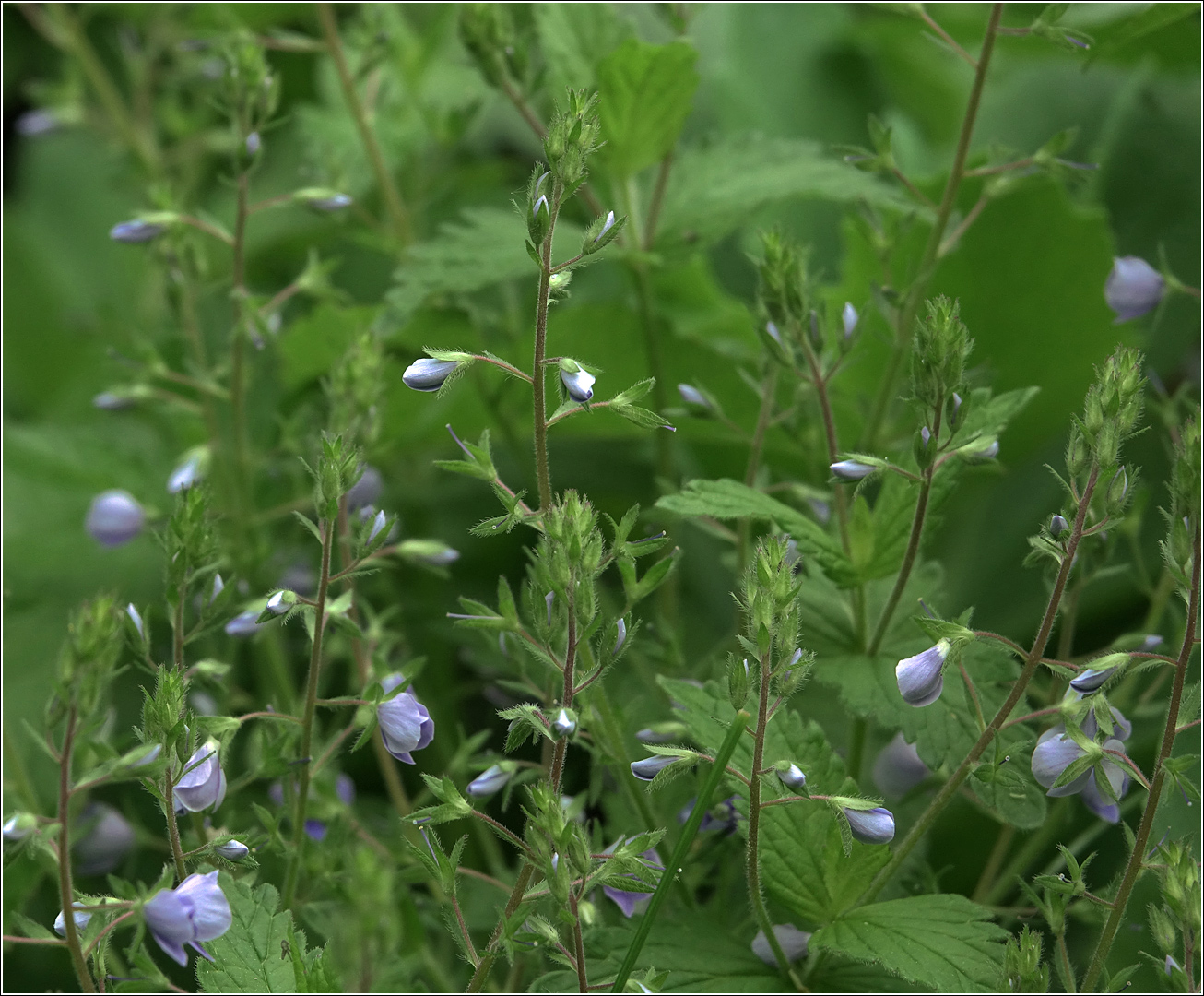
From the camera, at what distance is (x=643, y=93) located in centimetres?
115

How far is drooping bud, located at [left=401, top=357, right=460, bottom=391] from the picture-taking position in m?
0.72

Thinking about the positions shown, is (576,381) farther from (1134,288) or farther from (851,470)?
(1134,288)

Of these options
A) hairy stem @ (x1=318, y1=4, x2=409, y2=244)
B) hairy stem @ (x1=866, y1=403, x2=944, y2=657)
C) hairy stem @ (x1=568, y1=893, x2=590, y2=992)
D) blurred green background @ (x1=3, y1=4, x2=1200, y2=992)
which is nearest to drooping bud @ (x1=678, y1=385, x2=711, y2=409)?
blurred green background @ (x1=3, y1=4, x2=1200, y2=992)

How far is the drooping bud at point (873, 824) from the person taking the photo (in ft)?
2.32

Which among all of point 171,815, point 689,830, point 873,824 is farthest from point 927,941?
point 171,815

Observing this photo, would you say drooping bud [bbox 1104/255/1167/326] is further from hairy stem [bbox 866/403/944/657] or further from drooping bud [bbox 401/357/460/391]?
drooping bud [bbox 401/357/460/391]

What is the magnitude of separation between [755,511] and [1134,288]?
0.45 m

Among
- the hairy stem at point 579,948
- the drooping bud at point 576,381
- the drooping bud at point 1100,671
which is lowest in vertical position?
the hairy stem at point 579,948

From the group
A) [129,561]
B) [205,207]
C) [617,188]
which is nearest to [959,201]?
[617,188]

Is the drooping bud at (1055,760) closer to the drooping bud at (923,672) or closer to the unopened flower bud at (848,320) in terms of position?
the drooping bud at (923,672)

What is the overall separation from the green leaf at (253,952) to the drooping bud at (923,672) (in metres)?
0.38

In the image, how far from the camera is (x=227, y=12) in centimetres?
143

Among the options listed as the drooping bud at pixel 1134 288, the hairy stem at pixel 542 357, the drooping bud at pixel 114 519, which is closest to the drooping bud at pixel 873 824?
the hairy stem at pixel 542 357

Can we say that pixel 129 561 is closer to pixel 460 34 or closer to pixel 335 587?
pixel 335 587
